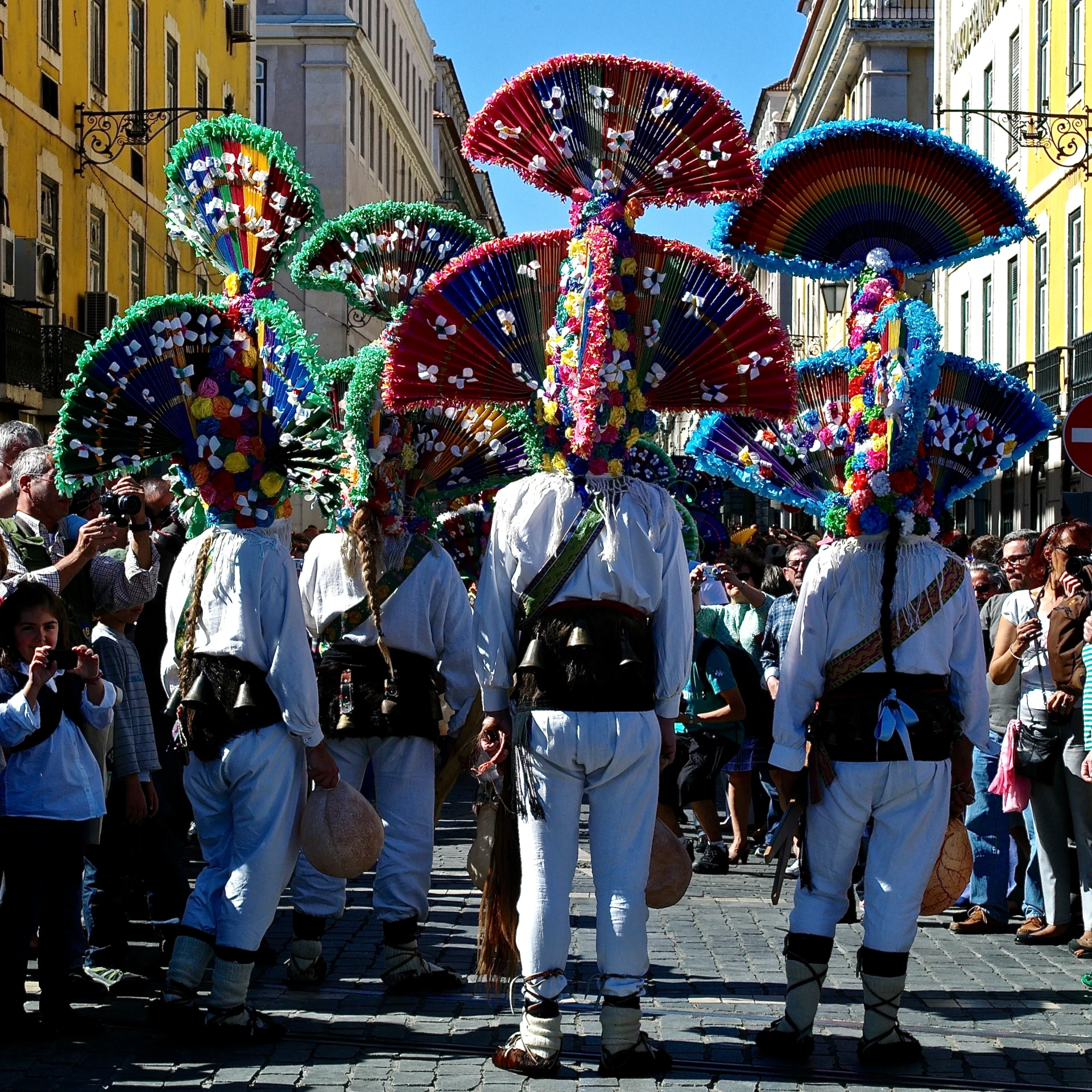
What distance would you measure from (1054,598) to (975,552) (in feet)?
11.0

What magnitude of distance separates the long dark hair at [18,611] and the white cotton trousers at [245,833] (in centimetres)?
71

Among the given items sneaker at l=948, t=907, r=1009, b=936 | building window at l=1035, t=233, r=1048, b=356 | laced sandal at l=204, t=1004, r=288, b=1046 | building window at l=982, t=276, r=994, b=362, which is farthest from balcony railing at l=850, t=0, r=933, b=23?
laced sandal at l=204, t=1004, r=288, b=1046

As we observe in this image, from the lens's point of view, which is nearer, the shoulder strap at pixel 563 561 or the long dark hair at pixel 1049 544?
the shoulder strap at pixel 563 561

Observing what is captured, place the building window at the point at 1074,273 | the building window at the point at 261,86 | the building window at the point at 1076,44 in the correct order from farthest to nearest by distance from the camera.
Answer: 1. the building window at the point at 261,86
2. the building window at the point at 1074,273
3. the building window at the point at 1076,44

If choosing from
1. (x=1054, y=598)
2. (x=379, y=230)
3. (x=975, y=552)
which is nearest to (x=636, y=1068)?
(x=1054, y=598)

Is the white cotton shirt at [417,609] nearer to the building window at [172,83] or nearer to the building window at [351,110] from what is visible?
the building window at [172,83]

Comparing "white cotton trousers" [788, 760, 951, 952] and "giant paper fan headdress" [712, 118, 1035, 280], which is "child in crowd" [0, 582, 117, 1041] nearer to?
"white cotton trousers" [788, 760, 951, 952]

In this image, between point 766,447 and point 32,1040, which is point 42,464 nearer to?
point 32,1040

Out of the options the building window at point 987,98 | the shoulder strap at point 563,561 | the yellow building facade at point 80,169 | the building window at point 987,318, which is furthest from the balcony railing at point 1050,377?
the shoulder strap at point 563,561

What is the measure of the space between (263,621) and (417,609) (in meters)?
1.07

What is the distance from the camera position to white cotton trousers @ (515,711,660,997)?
18.7 ft

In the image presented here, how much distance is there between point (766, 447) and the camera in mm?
7250

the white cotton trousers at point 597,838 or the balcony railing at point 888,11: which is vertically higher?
the balcony railing at point 888,11

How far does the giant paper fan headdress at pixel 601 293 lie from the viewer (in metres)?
6.05
